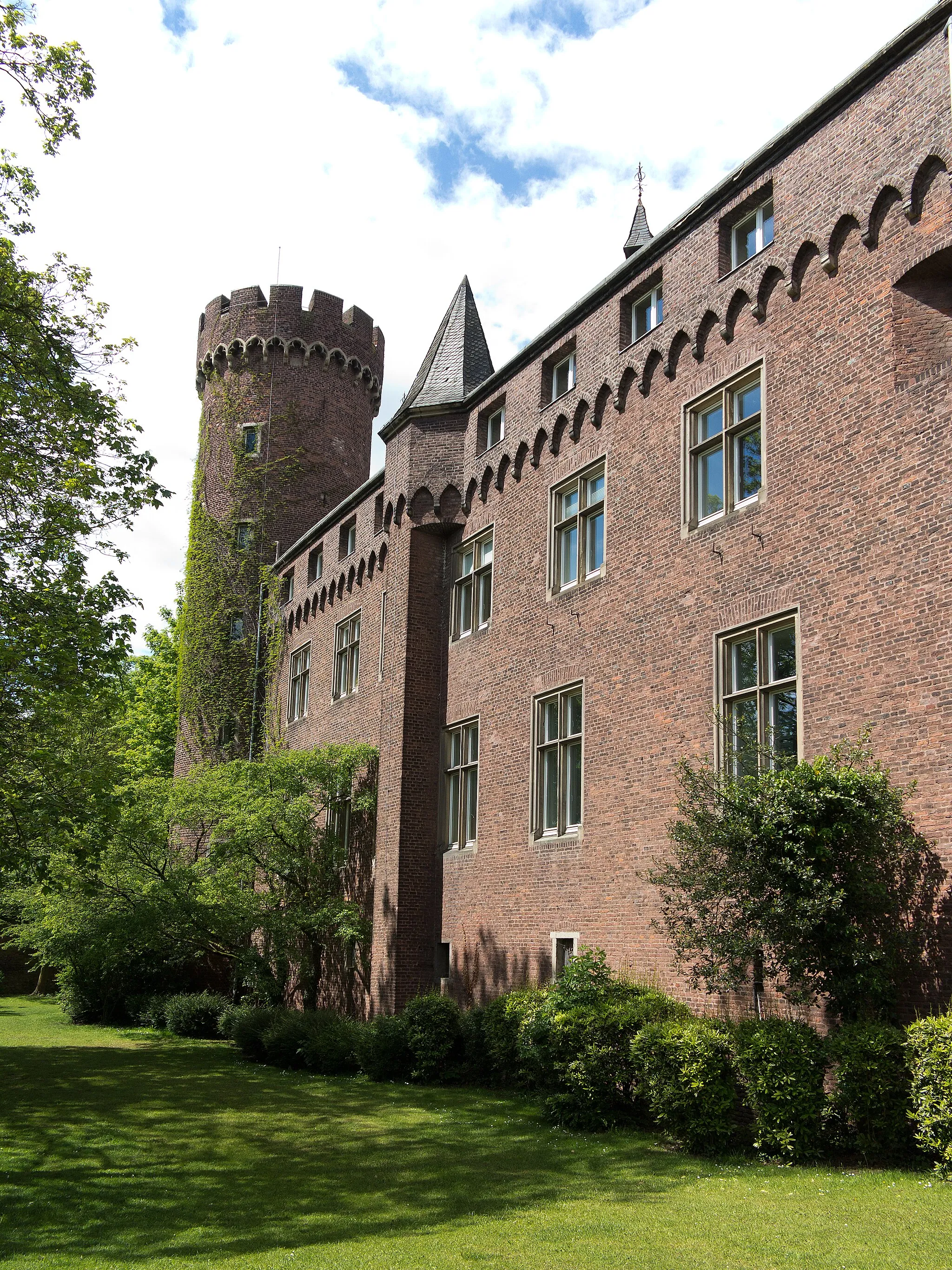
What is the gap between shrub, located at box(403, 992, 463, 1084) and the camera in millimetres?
16969

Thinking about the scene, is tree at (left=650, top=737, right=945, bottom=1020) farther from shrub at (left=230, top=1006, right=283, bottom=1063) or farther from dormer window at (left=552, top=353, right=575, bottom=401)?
shrub at (left=230, top=1006, right=283, bottom=1063)

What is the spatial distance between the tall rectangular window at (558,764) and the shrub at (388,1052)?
12.2 feet

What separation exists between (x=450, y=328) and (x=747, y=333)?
11.0 meters

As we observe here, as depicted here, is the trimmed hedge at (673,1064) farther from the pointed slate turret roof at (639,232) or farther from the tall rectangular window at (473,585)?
the pointed slate turret roof at (639,232)

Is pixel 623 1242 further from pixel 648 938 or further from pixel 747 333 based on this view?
pixel 747 333

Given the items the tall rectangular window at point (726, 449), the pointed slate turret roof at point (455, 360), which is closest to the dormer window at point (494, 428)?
the pointed slate turret roof at point (455, 360)

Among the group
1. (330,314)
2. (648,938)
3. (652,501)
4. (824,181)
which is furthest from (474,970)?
(330,314)

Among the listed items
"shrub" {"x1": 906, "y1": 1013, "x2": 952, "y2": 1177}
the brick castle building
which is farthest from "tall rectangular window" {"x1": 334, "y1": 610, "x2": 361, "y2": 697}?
"shrub" {"x1": 906, "y1": 1013, "x2": 952, "y2": 1177}

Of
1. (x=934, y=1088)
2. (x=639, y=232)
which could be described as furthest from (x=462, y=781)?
(x=639, y=232)

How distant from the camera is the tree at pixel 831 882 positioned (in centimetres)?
1020

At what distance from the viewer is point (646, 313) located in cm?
1662

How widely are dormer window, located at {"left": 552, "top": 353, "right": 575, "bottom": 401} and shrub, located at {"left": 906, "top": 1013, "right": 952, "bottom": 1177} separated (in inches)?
468

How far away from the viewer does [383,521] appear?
78.0 feet

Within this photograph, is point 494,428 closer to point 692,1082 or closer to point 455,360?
point 455,360
